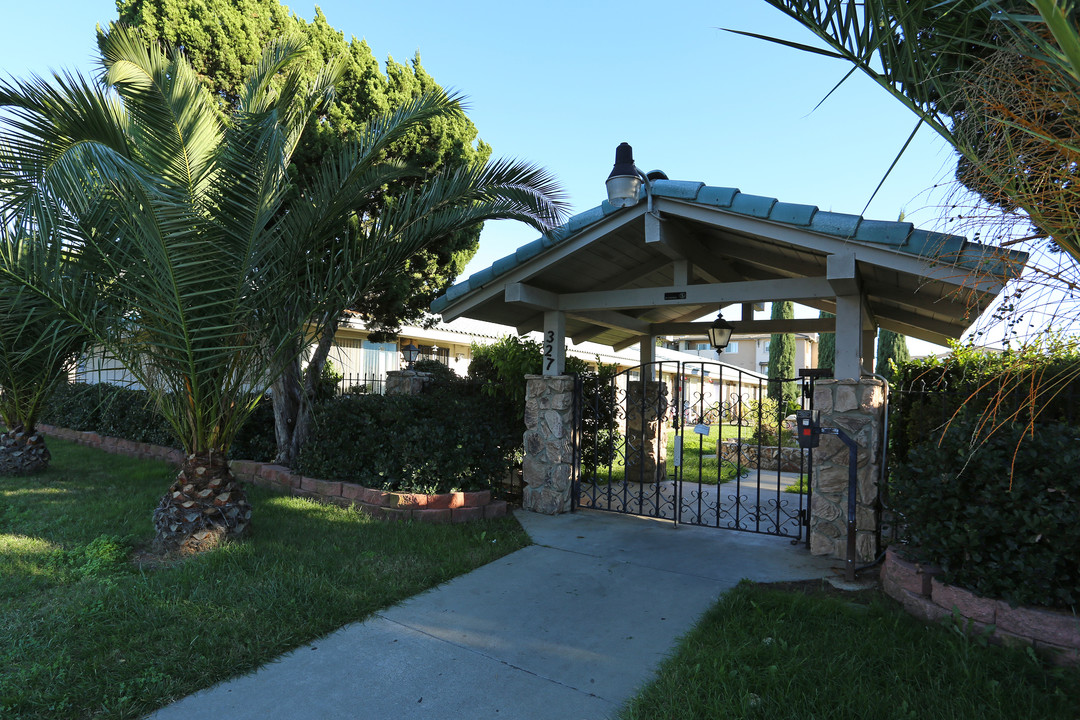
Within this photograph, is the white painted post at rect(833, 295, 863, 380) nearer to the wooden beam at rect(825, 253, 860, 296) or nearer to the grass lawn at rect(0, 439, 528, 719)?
the wooden beam at rect(825, 253, 860, 296)

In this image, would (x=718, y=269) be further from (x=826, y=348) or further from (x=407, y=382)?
(x=826, y=348)

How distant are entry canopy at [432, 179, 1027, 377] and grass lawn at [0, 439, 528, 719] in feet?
9.13

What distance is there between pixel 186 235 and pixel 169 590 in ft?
8.93

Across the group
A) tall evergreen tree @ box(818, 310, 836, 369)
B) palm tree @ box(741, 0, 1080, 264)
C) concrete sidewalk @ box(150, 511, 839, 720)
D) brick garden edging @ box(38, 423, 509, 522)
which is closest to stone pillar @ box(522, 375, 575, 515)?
brick garden edging @ box(38, 423, 509, 522)

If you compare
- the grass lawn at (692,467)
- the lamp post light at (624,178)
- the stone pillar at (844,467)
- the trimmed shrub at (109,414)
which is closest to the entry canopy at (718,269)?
the lamp post light at (624,178)

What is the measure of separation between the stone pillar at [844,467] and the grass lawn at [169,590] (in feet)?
9.36

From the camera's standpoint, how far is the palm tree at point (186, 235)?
468 centimetres

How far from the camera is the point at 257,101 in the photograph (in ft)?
22.2

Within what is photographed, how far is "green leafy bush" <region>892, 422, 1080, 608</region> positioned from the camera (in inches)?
140

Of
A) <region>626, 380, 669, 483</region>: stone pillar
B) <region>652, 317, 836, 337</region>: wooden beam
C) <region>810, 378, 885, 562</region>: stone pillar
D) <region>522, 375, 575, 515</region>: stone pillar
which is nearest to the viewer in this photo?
<region>810, 378, 885, 562</region>: stone pillar

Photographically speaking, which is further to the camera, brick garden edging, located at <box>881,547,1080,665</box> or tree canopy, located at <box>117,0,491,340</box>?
tree canopy, located at <box>117,0,491,340</box>

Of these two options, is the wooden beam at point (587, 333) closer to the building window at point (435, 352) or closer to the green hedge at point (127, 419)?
the green hedge at point (127, 419)

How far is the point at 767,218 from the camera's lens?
214 inches

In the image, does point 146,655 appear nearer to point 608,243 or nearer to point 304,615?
point 304,615
